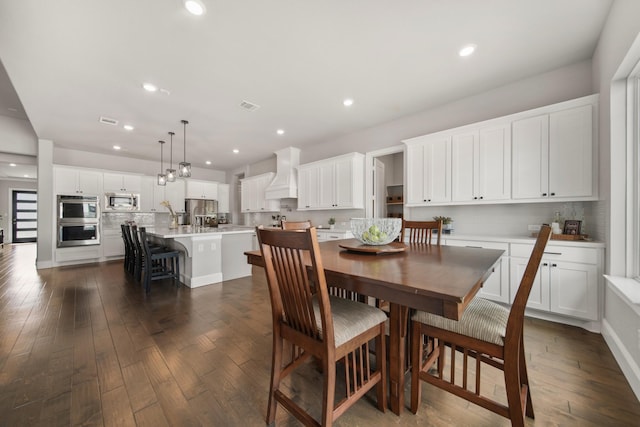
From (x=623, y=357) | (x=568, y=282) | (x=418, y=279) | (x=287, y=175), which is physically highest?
(x=287, y=175)

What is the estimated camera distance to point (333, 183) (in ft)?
15.7

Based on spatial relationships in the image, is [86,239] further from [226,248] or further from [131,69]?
[131,69]

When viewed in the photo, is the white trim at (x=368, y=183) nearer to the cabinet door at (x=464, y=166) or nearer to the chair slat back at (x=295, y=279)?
the cabinet door at (x=464, y=166)

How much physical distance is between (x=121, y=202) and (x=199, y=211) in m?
1.83

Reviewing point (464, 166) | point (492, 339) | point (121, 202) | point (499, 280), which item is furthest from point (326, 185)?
point (121, 202)

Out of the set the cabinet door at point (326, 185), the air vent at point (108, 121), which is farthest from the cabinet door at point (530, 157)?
the air vent at point (108, 121)

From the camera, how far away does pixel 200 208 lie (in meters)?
7.32

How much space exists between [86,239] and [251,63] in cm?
598

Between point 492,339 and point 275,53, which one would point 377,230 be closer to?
point 492,339

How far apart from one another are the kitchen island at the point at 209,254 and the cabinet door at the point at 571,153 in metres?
4.33

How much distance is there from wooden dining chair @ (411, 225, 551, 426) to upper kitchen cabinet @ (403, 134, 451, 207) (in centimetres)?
226

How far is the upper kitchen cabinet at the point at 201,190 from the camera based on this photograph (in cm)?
735

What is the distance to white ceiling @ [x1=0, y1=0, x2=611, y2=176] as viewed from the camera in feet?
6.39

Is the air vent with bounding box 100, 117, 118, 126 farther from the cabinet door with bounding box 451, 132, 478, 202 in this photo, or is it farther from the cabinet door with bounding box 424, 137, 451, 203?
the cabinet door with bounding box 451, 132, 478, 202
